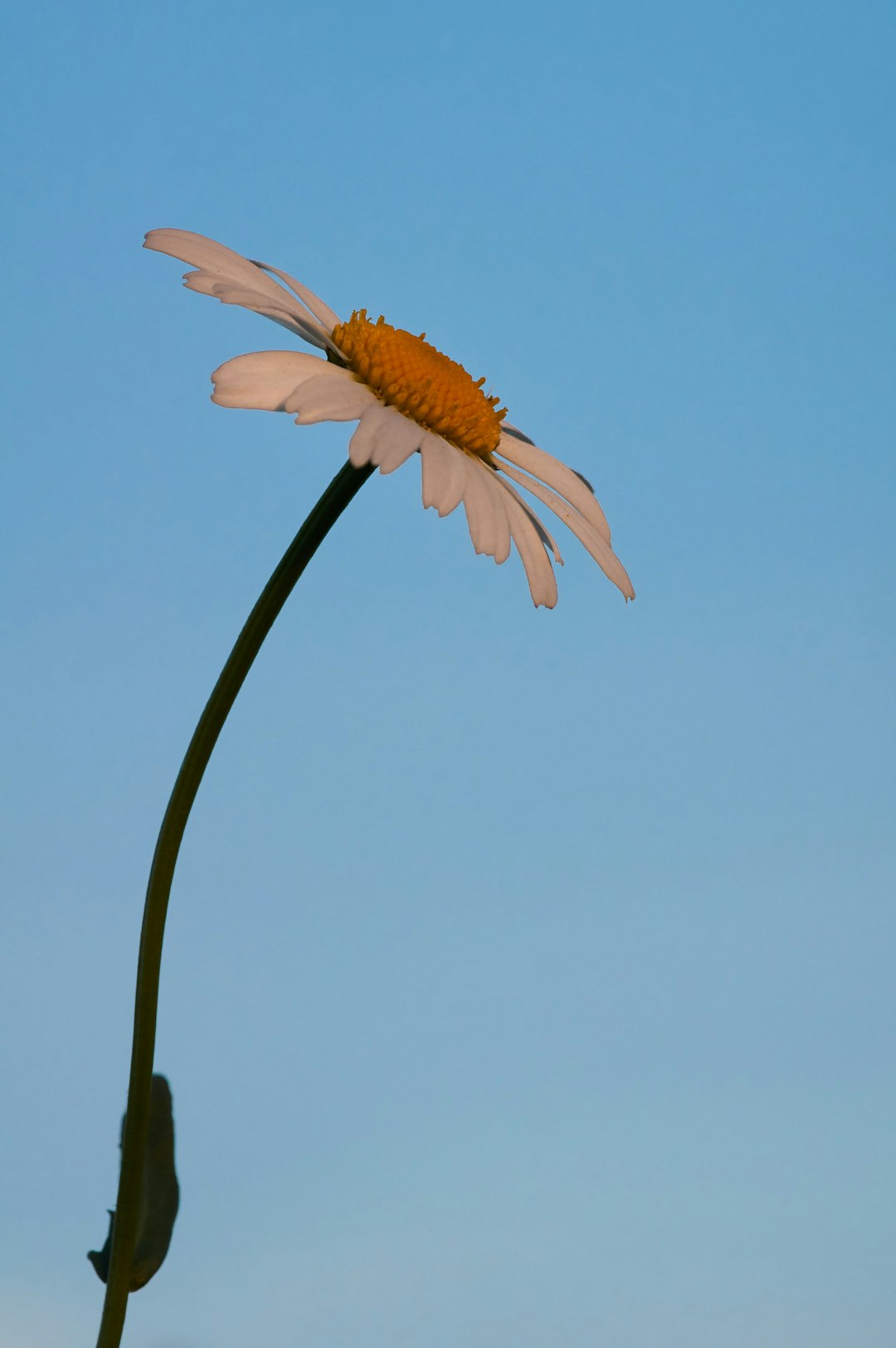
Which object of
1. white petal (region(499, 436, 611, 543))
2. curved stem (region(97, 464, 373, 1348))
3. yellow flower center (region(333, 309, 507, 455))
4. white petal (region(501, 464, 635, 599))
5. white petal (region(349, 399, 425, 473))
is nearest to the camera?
curved stem (region(97, 464, 373, 1348))

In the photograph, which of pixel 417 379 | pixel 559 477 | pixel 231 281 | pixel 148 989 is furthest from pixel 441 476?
pixel 148 989

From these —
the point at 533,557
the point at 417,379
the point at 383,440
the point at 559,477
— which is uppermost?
the point at 559,477

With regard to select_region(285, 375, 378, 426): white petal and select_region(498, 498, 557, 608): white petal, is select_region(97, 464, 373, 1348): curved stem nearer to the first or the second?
select_region(285, 375, 378, 426): white petal

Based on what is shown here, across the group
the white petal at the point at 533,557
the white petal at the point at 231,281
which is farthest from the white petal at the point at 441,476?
the white petal at the point at 231,281

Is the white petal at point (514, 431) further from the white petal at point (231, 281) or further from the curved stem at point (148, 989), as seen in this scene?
the curved stem at point (148, 989)

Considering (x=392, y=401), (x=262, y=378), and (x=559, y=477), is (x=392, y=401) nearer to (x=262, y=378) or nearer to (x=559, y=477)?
(x=262, y=378)

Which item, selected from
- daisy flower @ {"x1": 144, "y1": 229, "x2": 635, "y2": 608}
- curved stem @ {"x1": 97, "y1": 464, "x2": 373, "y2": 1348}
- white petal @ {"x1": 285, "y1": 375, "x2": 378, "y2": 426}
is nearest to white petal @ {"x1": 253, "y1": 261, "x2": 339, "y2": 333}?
daisy flower @ {"x1": 144, "y1": 229, "x2": 635, "y2": 608}

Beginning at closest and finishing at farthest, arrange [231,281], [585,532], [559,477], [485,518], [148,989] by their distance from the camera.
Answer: [148,989] → [485,518] → [231,281] → [585,532] → [559,477]
